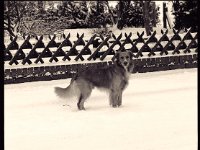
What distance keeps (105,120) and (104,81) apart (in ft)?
3.39

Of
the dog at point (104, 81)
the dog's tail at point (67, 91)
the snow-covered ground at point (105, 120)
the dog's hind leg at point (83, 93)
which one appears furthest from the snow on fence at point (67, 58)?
the dog's hind leg at point (83, 93)

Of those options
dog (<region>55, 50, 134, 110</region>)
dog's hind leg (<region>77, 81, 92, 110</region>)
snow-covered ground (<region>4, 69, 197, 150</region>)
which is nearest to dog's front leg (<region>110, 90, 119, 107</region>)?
dog (<region>55, 50, 134, 110</region>)

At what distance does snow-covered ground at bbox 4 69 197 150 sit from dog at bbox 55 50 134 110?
22cm

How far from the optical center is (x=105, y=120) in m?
5.44

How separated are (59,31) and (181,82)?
37.8ft

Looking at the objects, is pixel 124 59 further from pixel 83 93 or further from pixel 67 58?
pixel 67 58

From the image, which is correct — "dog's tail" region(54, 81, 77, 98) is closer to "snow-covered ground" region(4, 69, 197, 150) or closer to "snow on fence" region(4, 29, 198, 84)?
"snow-covered ground" region(4, 69, 197, 150)

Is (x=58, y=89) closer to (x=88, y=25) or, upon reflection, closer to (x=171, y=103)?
(x=171, y=103)

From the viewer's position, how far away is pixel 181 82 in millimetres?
8953

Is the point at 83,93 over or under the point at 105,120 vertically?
over

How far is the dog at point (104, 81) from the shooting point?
245 inches

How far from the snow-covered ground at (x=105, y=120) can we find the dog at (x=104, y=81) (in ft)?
0.71

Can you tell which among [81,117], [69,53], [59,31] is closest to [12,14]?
[59,31]

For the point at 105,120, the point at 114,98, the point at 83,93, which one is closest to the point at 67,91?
the point at 83,93
